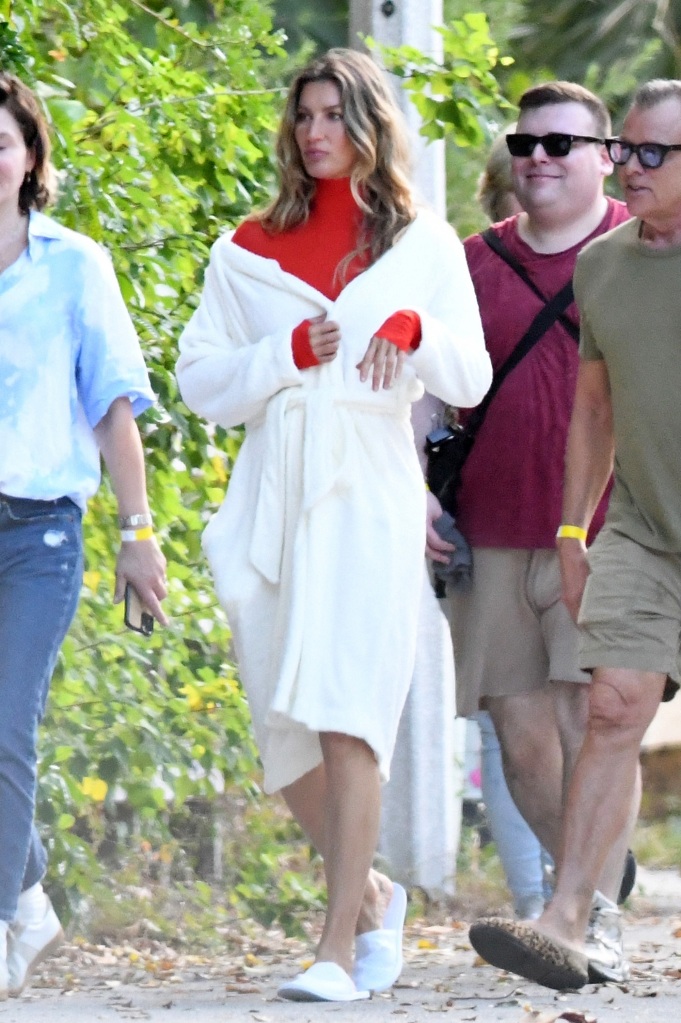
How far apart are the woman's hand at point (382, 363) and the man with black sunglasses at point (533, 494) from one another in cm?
79

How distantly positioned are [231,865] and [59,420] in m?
2.86

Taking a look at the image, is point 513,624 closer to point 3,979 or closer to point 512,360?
point 512,360

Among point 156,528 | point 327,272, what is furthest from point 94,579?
point 327,272

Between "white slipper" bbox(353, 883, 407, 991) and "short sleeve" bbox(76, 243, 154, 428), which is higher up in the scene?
"short sleeve" bbox(76, 243, 154, 428)

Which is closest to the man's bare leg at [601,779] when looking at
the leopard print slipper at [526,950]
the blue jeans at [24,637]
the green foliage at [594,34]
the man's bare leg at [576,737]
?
the leopard print slipper at [526,950]

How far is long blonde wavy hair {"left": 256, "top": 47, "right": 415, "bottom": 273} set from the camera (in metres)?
5.62

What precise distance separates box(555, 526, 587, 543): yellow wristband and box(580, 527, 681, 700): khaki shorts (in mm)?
132

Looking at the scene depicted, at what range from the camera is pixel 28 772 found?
16.8 ft

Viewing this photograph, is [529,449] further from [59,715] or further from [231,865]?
[231,865]

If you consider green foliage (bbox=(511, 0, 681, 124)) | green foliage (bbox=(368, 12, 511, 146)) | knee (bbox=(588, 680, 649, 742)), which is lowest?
knee (bbox=(588, 680, 649, 742))

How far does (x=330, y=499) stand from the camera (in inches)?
215

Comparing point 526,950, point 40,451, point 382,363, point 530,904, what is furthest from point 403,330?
point 530,904

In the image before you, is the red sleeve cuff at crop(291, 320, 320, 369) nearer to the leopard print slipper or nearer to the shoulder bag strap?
the shoulder bag strap

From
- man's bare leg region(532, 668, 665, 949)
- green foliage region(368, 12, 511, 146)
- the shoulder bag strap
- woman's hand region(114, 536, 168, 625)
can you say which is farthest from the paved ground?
green foliage region(368, 12, 511, 146)
